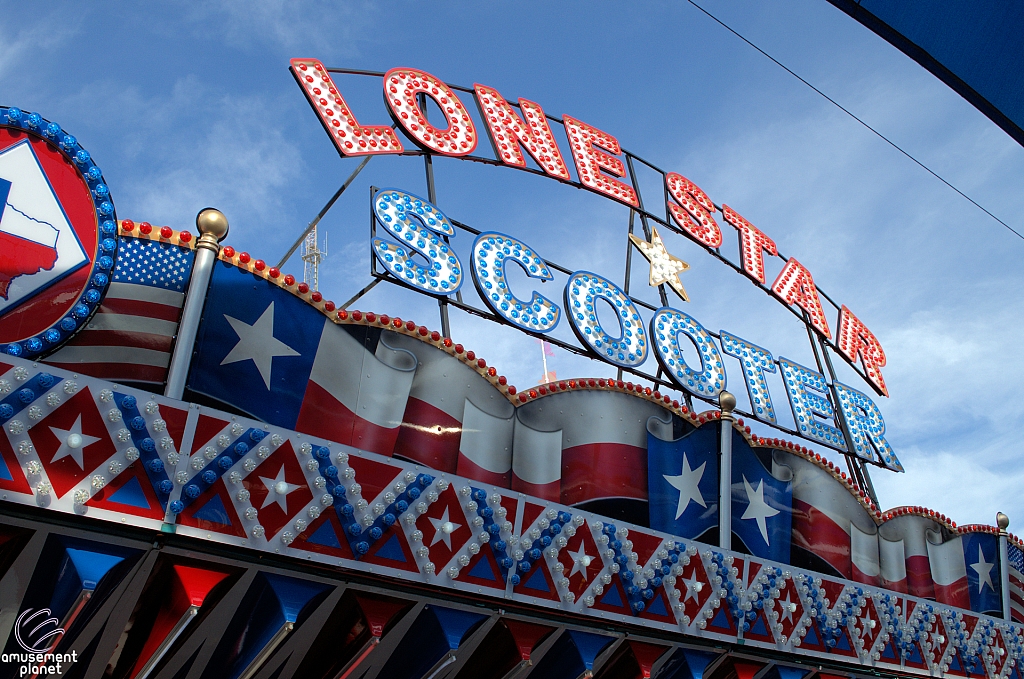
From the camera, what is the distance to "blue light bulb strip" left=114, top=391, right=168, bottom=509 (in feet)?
20.4

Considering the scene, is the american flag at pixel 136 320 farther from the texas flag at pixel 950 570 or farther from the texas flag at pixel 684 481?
the texas flag at pixel 950 570

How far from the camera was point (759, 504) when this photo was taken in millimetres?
11094

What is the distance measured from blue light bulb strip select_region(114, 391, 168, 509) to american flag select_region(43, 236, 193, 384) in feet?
3.02

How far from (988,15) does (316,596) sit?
6082 millimetres

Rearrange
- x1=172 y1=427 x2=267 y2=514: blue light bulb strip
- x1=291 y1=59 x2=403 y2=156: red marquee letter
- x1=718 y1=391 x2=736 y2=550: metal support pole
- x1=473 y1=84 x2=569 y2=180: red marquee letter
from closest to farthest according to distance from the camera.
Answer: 1. x1=172 y1=427 x2=267 y2=514: blue light bulb strip
2. x1=718 y1=391 x2=736 y2=550: metal support pole
3. x1=291 y1=59 x2=403 y2=156: red marquee letter
4. x1=473 y1=84 x2=569 y2=180: red marquee letter

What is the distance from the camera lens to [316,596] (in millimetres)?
7164

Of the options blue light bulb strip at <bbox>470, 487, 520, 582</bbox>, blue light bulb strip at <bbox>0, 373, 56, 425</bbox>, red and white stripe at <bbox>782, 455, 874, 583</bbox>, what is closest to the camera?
blue light bulb strip at <bbox>0, 373, 56, 425</bbox>

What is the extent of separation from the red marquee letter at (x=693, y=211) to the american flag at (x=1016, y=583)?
7.42 meters

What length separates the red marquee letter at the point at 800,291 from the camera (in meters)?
18.0

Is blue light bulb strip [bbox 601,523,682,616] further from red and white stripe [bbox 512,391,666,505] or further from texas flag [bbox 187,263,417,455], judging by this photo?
texas flag [bbox 187,263,417,455]

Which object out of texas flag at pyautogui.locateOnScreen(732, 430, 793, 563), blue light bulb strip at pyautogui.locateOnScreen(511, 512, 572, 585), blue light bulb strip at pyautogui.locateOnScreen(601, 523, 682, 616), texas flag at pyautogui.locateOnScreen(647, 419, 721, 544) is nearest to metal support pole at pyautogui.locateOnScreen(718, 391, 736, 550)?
texas flag at pyautogui.locateOnScreen(647, 419, 721, 544)

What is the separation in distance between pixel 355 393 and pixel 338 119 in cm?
573
